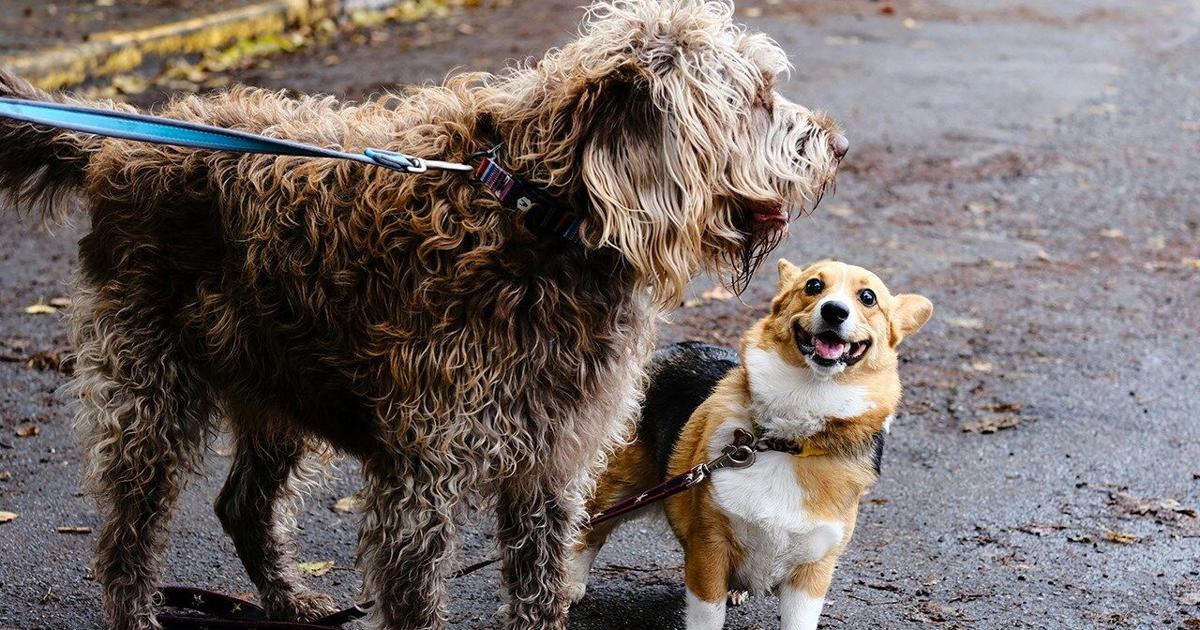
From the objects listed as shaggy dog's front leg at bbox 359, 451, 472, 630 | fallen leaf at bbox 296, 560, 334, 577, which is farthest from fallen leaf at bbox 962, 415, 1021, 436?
shaggy dog's front leg at bbox 359, 451, 472, 630

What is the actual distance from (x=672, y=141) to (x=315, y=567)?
256 centimetres

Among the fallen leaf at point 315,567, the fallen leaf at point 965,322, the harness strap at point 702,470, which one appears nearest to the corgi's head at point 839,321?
the harness strap at point 702,470

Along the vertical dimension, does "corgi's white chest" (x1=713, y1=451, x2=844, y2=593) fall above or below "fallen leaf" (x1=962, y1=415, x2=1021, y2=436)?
above

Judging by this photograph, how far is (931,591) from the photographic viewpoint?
516cm

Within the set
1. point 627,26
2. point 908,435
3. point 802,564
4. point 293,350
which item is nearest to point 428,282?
point 293,350

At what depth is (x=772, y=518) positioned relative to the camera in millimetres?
4336

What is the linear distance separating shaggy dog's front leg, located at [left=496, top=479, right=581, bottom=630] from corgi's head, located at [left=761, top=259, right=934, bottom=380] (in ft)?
2.87

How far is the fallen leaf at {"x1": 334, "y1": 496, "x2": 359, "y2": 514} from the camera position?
579 centimetres

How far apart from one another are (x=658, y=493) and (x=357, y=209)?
1.48m

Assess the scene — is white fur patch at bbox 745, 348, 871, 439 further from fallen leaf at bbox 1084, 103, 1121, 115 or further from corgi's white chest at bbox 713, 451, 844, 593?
fallen leaf at bbox 1084, 103, 1121, 115

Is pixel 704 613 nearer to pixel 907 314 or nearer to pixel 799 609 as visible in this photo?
pixel 799 609

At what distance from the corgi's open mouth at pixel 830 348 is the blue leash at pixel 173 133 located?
1260 mm

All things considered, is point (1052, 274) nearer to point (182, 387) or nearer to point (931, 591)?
point (931, 591)

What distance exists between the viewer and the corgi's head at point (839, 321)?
14.1 ft
